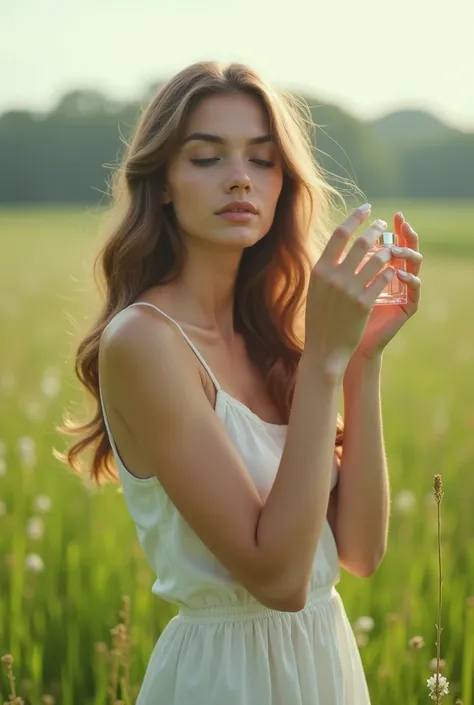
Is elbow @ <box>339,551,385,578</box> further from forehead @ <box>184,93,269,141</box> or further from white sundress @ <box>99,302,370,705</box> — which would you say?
forehead @ <box>184,93,269,141</box>

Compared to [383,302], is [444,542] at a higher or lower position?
lower

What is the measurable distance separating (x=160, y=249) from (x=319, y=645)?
0.74 meters

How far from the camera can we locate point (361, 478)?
1.97m

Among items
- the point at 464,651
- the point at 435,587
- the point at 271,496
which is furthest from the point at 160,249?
the point at 435,587

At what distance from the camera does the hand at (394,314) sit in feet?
6.26

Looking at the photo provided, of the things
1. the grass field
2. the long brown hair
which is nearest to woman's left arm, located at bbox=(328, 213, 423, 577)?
the long brown hair

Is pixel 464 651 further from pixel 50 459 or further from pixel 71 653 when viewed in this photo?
pixel 50 459

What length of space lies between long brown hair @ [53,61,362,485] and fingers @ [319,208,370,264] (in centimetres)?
33

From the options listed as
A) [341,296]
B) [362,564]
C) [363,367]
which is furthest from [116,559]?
[341,296]

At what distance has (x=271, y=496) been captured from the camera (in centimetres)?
167

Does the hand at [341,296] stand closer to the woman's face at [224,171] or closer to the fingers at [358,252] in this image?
the fingers at [358,252]

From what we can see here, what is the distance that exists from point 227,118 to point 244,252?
33 centimetres

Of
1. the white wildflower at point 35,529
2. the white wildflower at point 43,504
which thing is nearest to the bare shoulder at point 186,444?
the white wildflower at point 35,529

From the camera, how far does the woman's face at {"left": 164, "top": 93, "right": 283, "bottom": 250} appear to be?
6.06 feet
